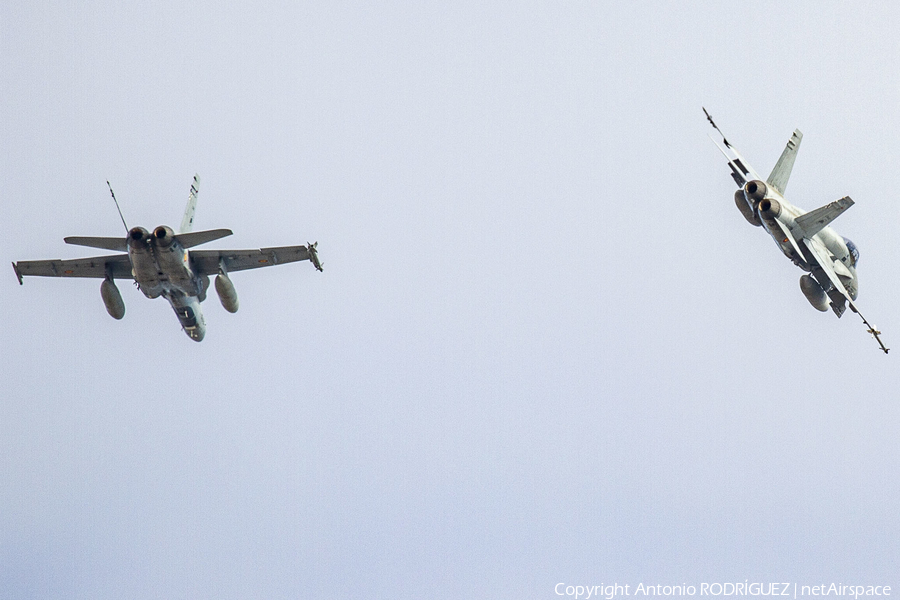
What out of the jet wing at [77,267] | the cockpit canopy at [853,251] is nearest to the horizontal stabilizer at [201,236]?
the jet wing at [77,267]

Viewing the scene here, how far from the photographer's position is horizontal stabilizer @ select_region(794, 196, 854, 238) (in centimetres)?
3369

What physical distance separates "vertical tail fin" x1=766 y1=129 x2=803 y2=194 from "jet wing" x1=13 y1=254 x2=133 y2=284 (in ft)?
64.9

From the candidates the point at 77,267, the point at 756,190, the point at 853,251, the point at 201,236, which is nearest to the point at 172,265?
the point at 201,236

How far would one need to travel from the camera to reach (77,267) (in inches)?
1553

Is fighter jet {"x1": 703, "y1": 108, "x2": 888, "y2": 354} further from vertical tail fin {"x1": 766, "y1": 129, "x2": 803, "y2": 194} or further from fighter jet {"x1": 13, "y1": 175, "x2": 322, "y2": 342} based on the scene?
fighter jet {"x1": 13, "y1": 175, "x2": 322, "y2": 342}

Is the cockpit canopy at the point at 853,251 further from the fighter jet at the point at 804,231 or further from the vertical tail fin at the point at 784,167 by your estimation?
the vertical tail fin at the point at 784,167

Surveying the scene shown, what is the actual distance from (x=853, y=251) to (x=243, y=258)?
728 inches

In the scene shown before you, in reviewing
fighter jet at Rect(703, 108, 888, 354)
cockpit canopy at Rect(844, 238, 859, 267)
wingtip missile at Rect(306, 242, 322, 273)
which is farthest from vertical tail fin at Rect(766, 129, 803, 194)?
wingtip missile at Rect(306, 242, 322, 273)

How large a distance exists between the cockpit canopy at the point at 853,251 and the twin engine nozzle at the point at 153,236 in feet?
64.4

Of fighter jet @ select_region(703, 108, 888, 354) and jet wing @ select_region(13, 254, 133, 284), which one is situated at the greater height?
jet wing @ select_region(13, 254, 133, 284)

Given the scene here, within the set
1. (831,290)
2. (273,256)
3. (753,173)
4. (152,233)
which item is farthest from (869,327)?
(152,233)

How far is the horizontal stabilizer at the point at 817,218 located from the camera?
33.7 m

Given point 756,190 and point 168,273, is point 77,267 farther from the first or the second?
point 756,190

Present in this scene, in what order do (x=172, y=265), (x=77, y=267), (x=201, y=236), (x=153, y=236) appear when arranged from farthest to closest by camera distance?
(x=77, y=267)
(x=172, y=265)
(x=153, y=236)
(x=201, y=236)
